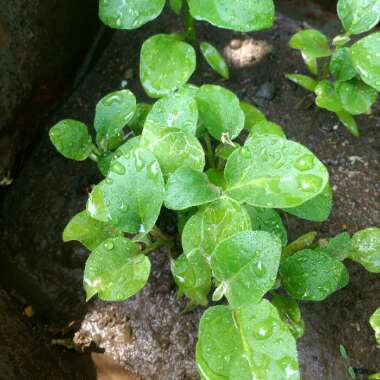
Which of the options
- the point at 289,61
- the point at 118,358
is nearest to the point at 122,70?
the point at 289,61

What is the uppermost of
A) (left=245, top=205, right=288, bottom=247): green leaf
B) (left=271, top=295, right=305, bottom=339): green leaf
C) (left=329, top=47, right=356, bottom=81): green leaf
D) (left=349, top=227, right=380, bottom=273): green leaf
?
(left=245, top=205, right=288, bottom=247): green leaf

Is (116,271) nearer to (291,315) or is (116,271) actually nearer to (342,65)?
(291,315)

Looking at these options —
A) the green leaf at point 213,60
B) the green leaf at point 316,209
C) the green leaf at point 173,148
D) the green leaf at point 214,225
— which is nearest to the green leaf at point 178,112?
the green leaf at point 173,148

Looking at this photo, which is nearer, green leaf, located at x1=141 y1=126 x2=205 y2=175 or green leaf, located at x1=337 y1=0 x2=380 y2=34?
green leaf, located at x1=141 y1=126 x2=205 y2=175

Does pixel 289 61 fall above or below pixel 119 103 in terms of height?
below

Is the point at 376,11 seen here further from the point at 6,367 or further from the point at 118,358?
the point at 6,367

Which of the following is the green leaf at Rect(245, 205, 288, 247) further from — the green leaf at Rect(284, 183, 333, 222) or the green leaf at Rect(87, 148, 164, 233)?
the green leaf at Rect(87, 148, 164, 233)

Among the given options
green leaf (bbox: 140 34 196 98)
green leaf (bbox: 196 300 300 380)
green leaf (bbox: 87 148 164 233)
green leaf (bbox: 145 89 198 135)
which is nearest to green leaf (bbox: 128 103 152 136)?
green leaf (bbox: 140 34 196 98)
